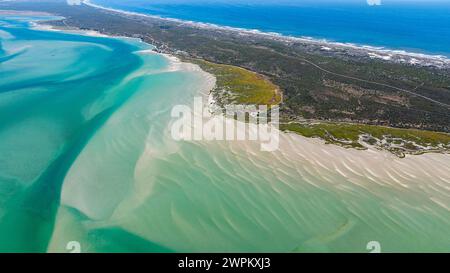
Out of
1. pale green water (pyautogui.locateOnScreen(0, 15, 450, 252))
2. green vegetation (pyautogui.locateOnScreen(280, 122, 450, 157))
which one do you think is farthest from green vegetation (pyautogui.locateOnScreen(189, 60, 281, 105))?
pale green water (pyautogui.locateOnScreen(0, 15, 450, 252))

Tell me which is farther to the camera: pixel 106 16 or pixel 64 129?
pixel 106 16

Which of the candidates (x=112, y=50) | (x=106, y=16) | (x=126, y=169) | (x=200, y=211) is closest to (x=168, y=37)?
(x=112, y=50)

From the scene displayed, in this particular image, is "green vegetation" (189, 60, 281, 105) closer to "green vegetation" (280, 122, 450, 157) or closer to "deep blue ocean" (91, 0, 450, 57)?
"green vegetation" (280, 122, 450, 157)

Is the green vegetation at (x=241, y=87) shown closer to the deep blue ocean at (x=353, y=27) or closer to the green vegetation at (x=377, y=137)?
the green vegetation at (x=377, y=137)

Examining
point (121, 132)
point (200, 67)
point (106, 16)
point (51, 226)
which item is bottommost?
point (51, 226)

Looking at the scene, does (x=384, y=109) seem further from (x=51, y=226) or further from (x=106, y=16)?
(x=106, y=16)

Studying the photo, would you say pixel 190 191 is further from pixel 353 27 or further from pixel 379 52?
pixel 353 27
